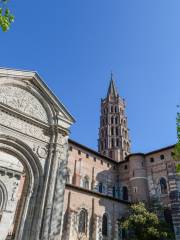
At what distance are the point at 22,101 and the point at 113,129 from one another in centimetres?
3947

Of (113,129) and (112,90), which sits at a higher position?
(112,90)

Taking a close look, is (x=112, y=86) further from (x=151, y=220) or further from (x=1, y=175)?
(x=1, y=175)

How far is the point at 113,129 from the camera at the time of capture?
5516cm

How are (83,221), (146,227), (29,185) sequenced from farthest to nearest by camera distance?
(146,227), (83,221), (29,185)

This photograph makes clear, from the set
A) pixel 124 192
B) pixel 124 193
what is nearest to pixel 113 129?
pixel 124 192

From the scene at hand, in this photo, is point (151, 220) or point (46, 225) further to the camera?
point (151, 220)

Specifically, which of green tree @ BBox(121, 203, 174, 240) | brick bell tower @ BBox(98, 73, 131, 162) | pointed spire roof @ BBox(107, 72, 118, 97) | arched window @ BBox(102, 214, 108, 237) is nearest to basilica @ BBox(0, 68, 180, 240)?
arched window @ BBox(102, 214, 108, 237)

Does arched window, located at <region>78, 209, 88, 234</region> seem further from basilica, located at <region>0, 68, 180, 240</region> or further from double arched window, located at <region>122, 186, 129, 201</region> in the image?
double arched window, located at <region>122, 186, 129, 201</region>

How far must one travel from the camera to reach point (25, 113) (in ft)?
55.1

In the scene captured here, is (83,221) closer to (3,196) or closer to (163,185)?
(3,196)

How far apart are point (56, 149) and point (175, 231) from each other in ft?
46.5

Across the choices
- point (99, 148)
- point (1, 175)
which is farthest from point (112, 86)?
point (1, 175)

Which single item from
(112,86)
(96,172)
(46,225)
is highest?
(112,86)

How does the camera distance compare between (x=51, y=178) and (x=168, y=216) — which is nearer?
(x=51, y=178)
